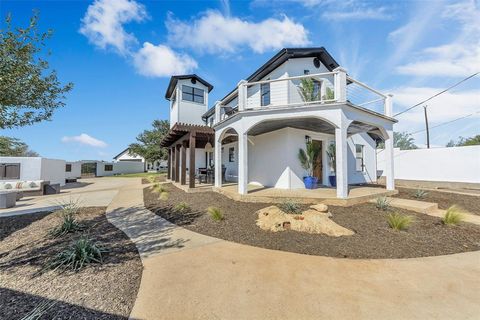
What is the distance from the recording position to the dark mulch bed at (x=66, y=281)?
7.61ft

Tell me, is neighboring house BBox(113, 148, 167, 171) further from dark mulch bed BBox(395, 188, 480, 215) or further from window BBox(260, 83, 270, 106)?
dark mulch bed BBox(395, 188, 480, 215)

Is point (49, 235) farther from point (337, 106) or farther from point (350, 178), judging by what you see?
point (350, 178)

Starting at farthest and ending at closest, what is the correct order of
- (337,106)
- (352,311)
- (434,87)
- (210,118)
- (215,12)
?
1. (210,118)
2. (434,87)
3. (215,12)
4. (337,106)
5. (352,311)

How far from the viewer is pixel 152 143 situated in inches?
1393

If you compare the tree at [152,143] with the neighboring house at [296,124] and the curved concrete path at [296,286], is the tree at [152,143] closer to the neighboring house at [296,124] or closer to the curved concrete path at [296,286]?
the neighboring house at [296,124]

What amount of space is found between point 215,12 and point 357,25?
21.2 ft

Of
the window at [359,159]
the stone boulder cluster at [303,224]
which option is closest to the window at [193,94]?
the window at [359,159]

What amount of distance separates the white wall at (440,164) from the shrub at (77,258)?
789 inches

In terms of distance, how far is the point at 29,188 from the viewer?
12.5 metres

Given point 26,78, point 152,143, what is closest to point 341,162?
point 26,78

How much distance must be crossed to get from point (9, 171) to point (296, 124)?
18.8 metres

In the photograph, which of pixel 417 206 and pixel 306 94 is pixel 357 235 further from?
pixel 306 94

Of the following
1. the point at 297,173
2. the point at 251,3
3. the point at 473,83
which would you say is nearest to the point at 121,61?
the point at 251,3

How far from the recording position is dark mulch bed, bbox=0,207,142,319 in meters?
2.32
